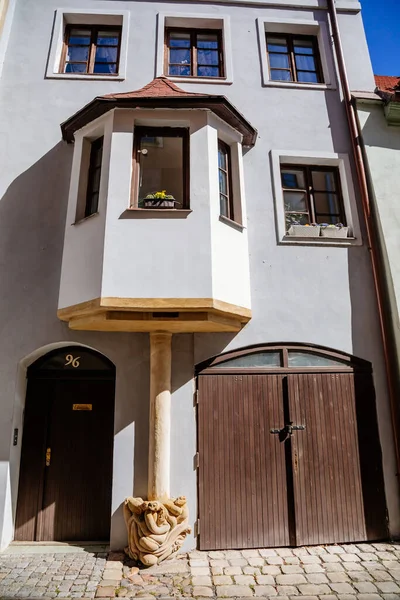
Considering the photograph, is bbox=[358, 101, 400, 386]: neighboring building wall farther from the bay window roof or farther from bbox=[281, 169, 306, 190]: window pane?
the bay window roof

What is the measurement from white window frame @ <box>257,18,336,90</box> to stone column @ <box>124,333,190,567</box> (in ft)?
19.7

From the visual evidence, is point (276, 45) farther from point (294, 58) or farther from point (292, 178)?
point (292, 178)

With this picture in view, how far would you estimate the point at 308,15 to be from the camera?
28.6 feet

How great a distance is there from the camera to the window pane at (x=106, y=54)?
8.31 m

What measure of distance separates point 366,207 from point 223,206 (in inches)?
107

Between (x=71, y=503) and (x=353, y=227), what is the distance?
22.2ft

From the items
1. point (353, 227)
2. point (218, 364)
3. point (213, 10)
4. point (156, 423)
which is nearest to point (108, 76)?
point (213, 10)

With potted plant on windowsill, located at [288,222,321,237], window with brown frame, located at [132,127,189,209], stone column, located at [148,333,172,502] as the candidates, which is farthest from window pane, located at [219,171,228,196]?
stone column, located at [148,333,172,502]

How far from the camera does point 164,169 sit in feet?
26.3

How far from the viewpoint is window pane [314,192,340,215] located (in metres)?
7.45

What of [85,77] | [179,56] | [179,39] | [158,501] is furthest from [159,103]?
[158,501]

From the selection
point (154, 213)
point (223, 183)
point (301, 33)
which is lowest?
point (154, 213)

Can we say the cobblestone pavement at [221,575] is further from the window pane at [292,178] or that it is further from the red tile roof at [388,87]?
the red tile roof at [388,87]

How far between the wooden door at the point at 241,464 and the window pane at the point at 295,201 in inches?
131
